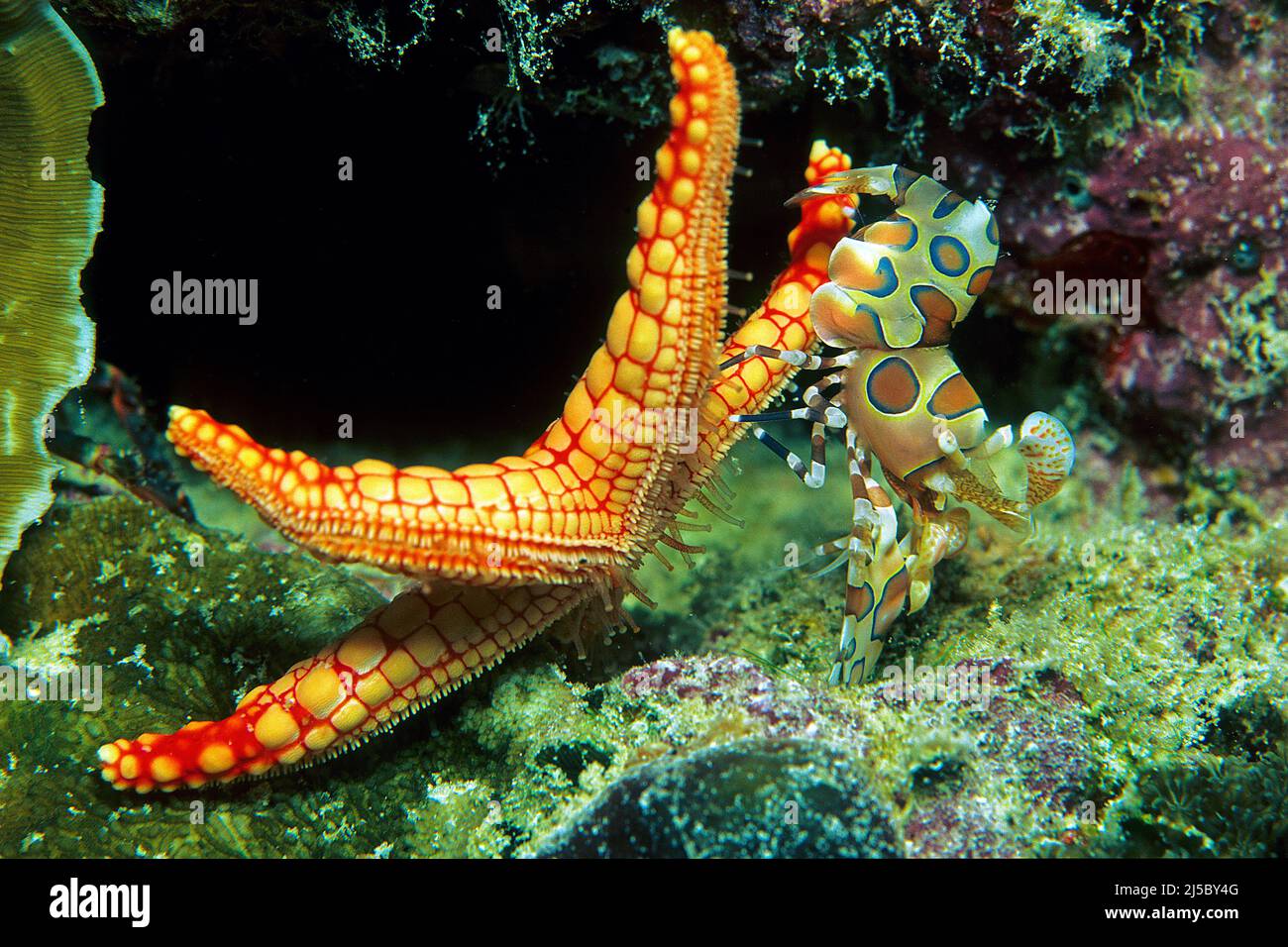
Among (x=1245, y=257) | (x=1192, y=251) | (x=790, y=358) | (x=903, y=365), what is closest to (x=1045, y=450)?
(x=903, y=365)

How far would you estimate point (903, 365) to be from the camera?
3414 mm

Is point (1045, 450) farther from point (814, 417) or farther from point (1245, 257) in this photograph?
point (1245, 257)

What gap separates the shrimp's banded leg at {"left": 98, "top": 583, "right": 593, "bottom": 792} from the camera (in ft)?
10.1

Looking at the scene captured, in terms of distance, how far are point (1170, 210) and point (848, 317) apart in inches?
118

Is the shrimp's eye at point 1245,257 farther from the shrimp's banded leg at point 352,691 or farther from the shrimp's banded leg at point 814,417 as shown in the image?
the shrimp's banded leg at point 352,691

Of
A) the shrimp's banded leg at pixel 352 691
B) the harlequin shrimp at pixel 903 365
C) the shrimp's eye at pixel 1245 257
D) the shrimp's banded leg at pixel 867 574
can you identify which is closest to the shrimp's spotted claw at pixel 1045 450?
the harlequin shrimp at pixel 903 365

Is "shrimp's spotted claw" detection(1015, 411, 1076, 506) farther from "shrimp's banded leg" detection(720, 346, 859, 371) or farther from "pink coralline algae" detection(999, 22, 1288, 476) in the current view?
"pink coralline algae" detection(999, 22, 1288, 476)

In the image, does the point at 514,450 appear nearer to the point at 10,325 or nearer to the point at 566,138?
the point at 566,138

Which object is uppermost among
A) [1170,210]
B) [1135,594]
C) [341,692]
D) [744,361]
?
[1170,210]

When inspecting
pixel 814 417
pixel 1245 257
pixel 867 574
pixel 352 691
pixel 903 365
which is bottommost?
pixel 352 691

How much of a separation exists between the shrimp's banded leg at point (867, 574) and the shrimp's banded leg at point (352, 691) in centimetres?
130

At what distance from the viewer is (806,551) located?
17.7 feet

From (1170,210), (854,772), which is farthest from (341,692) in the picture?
(1170,210)

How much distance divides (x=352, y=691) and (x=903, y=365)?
106 inches
